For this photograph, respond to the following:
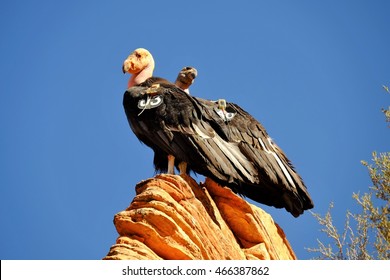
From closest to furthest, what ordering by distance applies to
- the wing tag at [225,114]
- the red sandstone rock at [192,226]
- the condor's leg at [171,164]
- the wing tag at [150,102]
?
1. the red sandstone rock at [192,226]
2. the condor's leg at [171,164]
3. the wing tag at [150,102]
4. the wing tag at [225,114]

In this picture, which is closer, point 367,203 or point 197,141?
point 197,141

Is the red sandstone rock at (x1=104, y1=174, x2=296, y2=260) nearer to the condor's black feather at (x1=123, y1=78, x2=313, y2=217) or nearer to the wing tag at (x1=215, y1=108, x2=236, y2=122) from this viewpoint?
the condor's black feather at (x1=123, y1=78, x2=313, y2=217)

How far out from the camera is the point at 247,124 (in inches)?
620

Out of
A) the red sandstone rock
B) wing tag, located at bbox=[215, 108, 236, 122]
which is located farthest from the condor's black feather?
the red sandstone rock

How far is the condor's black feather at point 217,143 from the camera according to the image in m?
14.5

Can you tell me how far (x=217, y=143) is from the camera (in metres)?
14.8

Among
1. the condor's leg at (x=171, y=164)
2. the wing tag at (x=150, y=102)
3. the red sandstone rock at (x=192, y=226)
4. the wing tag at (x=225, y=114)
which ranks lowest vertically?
the red sandstone rock at (x=192, y=226)

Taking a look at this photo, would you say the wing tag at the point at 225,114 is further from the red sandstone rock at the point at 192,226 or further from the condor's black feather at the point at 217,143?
the red sandstone rock at the point at 192,226

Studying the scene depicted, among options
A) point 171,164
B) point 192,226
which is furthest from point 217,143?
point 192,226

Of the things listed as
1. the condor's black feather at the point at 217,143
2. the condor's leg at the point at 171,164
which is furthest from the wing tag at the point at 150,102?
the condor's leg at the point at 171,164

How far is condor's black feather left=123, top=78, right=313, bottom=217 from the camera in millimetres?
14516
